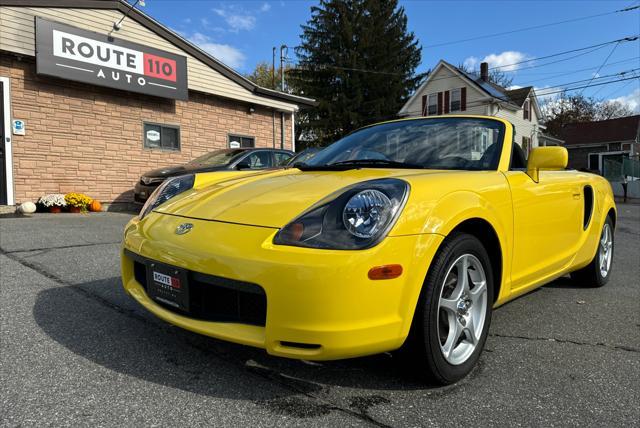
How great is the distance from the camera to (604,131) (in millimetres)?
40500

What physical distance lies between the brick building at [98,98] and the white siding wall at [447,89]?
846 inches

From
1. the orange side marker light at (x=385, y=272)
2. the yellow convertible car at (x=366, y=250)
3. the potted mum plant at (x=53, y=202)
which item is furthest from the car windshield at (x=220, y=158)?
the orange side marker light at (x=385, y=272)

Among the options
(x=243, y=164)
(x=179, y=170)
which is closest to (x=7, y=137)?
(x=179, y=170)

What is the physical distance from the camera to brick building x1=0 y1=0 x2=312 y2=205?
8492 millimetres

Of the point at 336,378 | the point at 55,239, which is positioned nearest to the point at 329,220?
the point at 336,378

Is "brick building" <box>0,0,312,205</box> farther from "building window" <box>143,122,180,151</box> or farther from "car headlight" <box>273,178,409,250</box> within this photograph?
"car headlight" <box>273,178,409,250</box>

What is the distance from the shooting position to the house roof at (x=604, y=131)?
38888 millimetres

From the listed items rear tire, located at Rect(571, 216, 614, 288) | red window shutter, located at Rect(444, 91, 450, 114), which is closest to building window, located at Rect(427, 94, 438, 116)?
red window shutter, located at Rect(444, 91, 450, 114)

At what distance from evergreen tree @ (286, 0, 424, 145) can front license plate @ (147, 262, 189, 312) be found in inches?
1106

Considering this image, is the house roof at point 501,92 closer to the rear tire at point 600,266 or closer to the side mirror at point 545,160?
the rear tire at point 600,266

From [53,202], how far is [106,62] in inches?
123

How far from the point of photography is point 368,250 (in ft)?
5.99

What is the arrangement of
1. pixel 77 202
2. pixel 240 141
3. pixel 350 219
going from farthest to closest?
pixel 240 141, pixel 77 202, pixel 350 219

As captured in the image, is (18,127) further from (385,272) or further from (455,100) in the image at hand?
(455,100)
